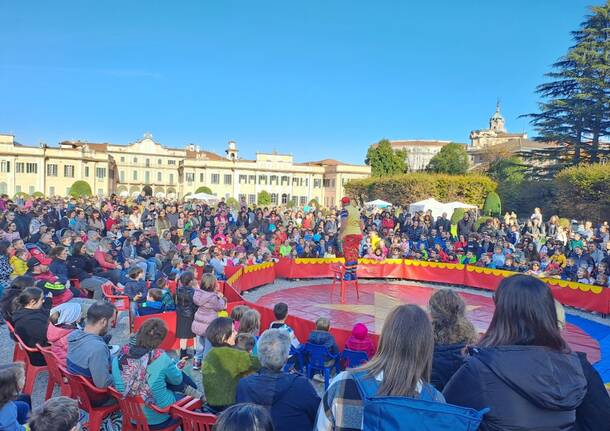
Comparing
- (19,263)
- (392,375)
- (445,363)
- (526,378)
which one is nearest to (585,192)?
(19,263)

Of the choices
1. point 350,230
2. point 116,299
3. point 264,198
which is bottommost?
point 116,299

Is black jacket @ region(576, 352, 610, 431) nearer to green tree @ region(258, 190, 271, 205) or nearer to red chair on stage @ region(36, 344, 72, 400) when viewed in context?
red chair on stage @ region(36, 344, 72, 400)

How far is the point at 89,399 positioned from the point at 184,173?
8190cm

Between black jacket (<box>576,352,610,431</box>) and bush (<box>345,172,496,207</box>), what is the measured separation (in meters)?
38.4

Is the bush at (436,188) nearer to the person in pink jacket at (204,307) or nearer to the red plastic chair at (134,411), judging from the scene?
the person in pink jacket at (204,307)

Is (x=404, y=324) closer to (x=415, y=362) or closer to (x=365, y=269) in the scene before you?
(x=415, y=362)

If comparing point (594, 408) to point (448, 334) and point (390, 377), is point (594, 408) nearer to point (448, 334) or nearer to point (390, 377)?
point (390, 377)

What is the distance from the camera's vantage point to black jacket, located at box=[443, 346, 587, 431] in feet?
7.68

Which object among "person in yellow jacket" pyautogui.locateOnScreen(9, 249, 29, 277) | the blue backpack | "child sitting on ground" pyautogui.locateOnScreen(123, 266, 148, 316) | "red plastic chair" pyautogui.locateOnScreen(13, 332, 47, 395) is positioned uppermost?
the blue backpack

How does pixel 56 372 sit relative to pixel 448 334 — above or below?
below

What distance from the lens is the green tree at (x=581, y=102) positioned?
3528 cm

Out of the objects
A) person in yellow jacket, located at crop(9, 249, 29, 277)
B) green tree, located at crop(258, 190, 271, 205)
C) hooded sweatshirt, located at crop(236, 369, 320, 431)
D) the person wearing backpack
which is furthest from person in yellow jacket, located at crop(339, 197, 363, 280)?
green tree, located at crop(258, 190, 271, 205)

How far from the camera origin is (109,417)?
5.25m

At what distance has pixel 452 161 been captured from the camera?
72188 millimetres
